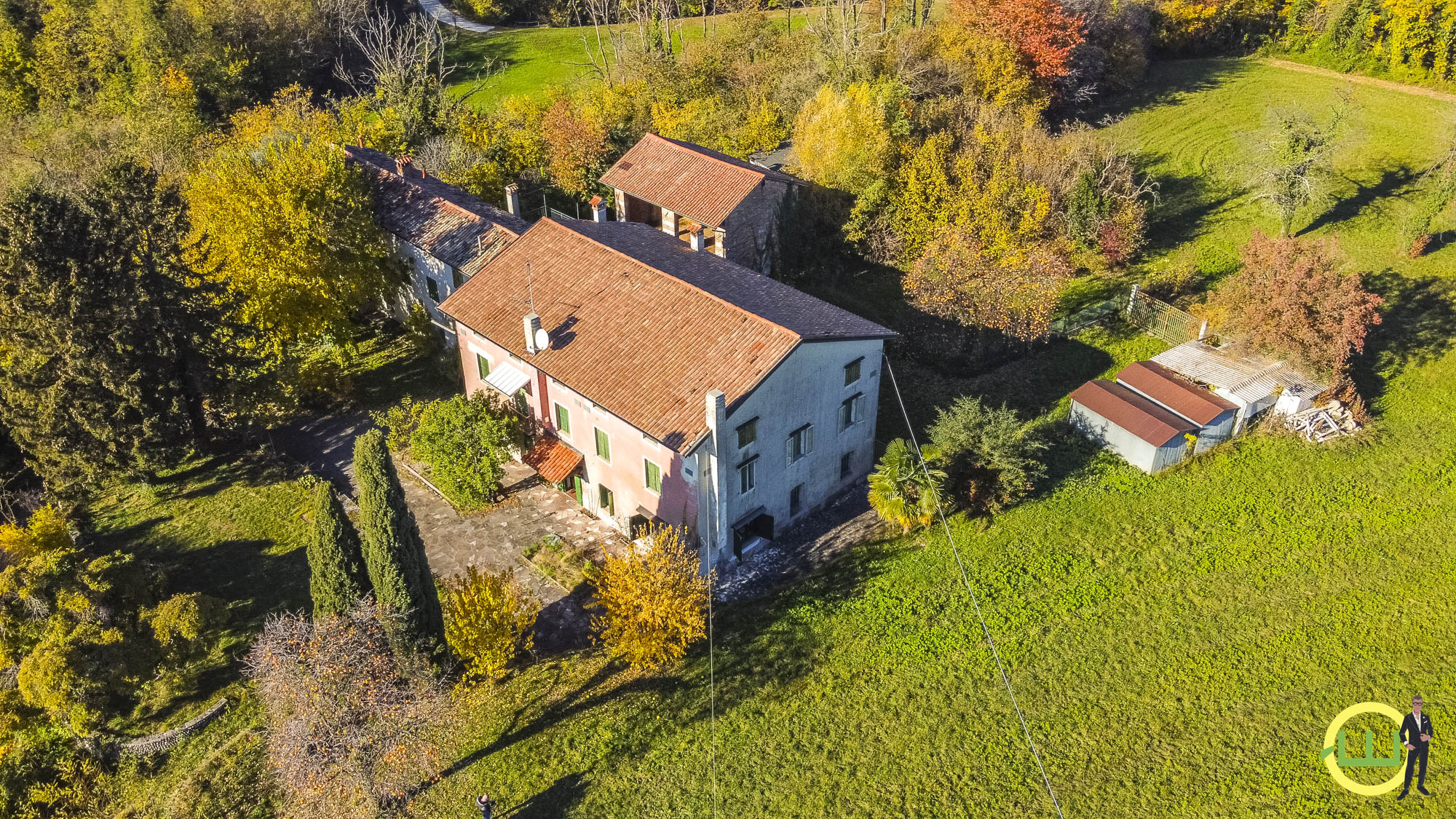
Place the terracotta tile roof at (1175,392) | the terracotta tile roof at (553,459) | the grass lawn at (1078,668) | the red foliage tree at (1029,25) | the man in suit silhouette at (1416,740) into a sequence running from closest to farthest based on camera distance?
the man in suit silhouette at (1416,740), the grass lawn at (1078,668), the terracotta tile roof at (553,459), the terracotta tile roof at (1175,392), the red foliage tree at (1029,25)

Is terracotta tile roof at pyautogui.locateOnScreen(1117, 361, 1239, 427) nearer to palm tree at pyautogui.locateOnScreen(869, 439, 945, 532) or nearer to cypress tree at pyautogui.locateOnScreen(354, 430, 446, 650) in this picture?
palm tree at pyautogui.locateOnScreen(869, 439, 945, 532)

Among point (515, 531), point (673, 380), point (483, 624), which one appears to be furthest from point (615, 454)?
point (483, 624)

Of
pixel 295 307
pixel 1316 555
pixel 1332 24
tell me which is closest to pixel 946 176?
pixel 1316 555

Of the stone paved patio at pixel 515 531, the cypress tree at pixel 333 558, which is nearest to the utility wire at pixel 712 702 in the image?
the stone paved patio at pixel 515 531

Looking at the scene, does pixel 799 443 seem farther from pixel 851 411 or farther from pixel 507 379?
pixel 507 379

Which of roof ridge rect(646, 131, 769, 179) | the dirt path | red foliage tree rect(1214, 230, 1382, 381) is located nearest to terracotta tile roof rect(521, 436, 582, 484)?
roof ridge rect(646, 131, 769, 179)

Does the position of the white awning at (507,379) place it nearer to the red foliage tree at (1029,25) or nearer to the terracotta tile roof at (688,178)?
the terracotta tile roof at (688,178)

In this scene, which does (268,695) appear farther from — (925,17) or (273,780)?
(925,17)

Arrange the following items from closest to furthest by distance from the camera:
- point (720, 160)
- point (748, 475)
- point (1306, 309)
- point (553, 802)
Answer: point (553, 802) < point (748, 475) < point (1306, 309) < point (720, 160)
